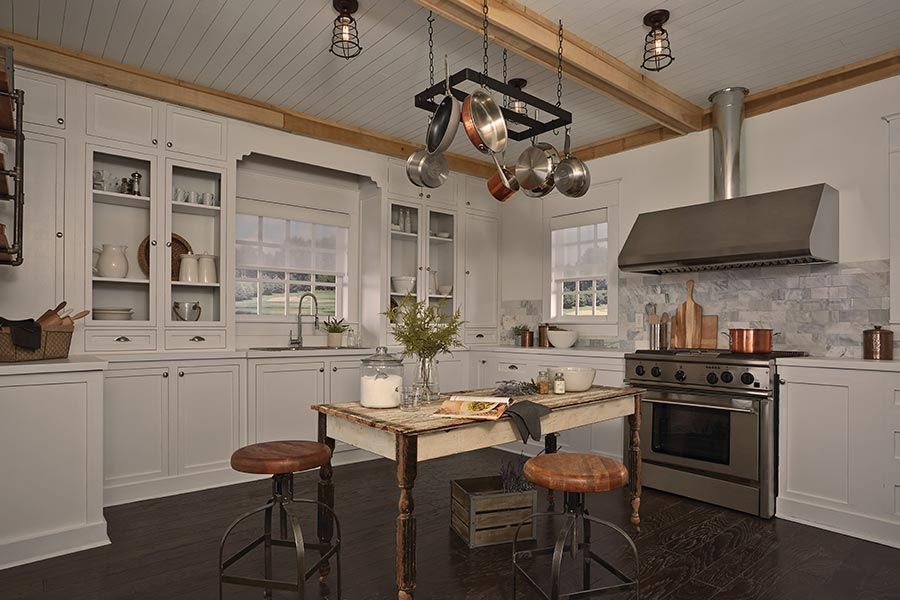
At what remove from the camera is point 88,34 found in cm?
345

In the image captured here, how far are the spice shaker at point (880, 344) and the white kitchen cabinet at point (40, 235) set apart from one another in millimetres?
5251

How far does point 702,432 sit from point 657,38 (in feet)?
8.49

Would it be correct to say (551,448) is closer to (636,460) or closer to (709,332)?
(636,460)

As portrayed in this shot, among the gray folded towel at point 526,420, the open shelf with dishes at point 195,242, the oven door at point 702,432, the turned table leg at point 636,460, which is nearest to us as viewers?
the gray folded towel at point 526,420

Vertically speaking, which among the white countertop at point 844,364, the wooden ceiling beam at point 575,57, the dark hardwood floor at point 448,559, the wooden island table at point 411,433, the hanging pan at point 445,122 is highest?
the wooden ceiling beam at point 575,57

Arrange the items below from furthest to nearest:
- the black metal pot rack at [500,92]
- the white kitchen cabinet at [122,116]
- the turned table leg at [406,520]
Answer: the white kitchen cabinet at [122,116] → the black metal pot rack at [500,92] → the turned table leg at [406,520]

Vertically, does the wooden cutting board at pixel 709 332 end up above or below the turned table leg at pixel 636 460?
above

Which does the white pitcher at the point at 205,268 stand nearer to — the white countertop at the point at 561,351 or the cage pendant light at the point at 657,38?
the white countertop at the point at 561,351

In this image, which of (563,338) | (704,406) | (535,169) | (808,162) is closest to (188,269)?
(535,169)

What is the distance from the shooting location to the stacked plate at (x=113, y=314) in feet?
13.0

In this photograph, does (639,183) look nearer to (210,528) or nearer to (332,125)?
(332,125)

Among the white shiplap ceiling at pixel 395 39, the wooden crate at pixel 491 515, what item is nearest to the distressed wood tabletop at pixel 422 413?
the wooden crate at pixel 491 515

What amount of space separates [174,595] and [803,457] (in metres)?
3.60

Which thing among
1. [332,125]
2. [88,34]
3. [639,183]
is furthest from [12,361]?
[639,183]
